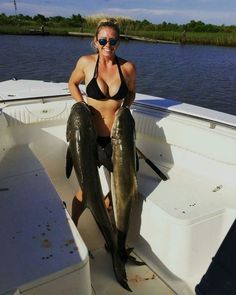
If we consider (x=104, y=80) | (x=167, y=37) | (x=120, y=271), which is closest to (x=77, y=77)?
(x=104, y=80)

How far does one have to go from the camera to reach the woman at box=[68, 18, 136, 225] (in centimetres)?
271

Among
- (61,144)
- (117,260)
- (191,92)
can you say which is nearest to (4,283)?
(117,260)

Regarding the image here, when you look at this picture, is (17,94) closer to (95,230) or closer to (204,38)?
(95,230)

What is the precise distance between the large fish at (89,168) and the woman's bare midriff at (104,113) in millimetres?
127

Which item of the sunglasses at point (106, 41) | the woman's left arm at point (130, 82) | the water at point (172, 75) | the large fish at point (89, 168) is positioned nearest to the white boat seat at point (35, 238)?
the large fish at point (89, 168)

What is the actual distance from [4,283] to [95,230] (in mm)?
1655

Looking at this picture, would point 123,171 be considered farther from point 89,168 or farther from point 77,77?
point 77,77

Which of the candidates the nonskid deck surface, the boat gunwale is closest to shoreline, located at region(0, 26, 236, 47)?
the boat gunwale

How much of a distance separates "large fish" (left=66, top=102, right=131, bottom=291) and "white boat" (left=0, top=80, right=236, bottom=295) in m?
0.25

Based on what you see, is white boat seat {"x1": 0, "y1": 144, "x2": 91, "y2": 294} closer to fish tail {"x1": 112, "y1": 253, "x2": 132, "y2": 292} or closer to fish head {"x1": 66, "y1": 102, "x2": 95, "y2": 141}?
fish head {"x1": 66, "y1": 102, "x2": 95, "y2": 141}

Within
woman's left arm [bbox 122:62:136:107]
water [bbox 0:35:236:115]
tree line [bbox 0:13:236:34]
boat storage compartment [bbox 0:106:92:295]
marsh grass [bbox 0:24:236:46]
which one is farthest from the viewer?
tree line [bbox 0:13:236:34]

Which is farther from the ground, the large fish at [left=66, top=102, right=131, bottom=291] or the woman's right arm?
the woman's right arm

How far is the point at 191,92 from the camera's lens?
14578mm

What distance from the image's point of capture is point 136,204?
9.61 ft
